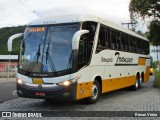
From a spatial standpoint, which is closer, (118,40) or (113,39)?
(113,39)

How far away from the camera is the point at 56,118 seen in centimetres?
966

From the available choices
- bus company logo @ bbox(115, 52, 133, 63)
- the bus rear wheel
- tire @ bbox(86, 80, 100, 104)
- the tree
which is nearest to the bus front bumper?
tire @ bbox(86, 80, 100, 104)

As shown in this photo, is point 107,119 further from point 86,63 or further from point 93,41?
point 93,41

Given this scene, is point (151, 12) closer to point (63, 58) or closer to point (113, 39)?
point (113, 39)

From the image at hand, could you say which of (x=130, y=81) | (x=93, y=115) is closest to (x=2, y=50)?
(x=130, y=81)

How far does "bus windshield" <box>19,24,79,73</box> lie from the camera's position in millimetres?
11109

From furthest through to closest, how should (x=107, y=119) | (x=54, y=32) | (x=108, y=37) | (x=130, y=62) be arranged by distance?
(x=130, y=62)
(x=108, y=37)
(x=54, y=32)
(x=107, y=119)

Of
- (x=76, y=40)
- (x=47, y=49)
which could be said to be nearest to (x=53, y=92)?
(x=47, y=49)

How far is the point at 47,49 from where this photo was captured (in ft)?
37.1

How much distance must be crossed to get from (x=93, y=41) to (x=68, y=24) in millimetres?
1415

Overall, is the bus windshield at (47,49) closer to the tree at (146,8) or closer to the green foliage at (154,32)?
the tree at (146,8)

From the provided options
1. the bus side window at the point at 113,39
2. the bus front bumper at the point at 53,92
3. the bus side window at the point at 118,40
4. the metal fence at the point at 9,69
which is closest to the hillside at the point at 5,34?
the metal fence at the point at 9,69

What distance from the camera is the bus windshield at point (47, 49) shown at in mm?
11109

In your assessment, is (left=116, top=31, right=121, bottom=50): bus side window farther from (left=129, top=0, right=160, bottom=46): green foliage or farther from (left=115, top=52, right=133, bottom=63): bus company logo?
(left=129, top=0, right=160, bottom=46): green foliage
